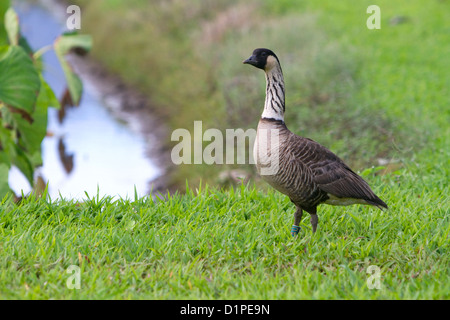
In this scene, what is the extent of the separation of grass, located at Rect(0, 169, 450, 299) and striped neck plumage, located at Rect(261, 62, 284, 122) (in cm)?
94

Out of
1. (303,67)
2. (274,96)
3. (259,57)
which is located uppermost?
(303,67)

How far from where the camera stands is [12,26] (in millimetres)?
6289

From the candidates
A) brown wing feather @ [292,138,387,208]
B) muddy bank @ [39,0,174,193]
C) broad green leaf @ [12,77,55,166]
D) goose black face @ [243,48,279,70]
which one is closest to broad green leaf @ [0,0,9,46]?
broad green leaf @ [12,77,55,166]

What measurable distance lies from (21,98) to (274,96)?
97.4 inches

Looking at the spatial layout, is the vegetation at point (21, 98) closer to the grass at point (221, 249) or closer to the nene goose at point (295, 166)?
the grass at point (221, 249)

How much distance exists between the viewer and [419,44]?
11.1m

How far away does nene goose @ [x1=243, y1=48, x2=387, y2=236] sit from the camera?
172 inches

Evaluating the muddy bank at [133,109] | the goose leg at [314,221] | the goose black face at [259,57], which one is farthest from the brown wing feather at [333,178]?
the muddy bank at [133,109]

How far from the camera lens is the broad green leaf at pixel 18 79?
554 centimetres

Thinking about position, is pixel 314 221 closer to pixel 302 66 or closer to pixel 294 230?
pixel 294 230

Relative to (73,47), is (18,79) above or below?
below

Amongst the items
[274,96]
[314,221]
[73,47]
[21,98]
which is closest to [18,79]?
[21,98]

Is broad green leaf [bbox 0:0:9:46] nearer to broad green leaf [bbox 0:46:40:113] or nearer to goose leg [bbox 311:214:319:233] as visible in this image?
broad green leaf [bbox 0:46:40:113]
